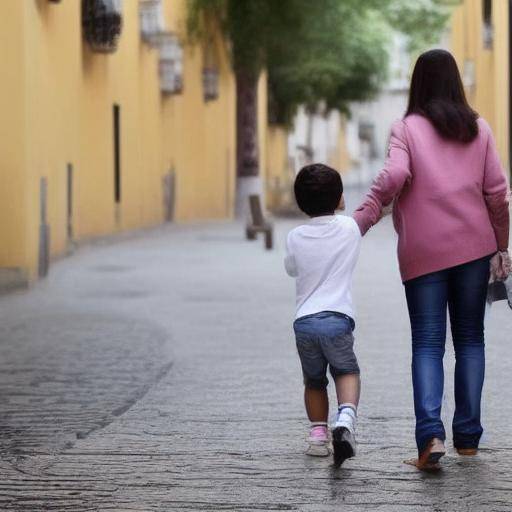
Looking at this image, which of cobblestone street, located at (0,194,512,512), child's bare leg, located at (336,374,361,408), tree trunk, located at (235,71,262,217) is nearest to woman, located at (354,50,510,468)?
child's bare leg, located at (336,374,361,408)

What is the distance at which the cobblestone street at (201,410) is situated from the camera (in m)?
5.43

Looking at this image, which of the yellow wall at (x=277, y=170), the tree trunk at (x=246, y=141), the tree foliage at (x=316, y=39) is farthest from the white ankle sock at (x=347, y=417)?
the yellow wall at (x=277, y=170)

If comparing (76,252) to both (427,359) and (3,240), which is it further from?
(427,359)

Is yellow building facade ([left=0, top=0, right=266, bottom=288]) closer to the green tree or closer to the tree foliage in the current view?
the green tree

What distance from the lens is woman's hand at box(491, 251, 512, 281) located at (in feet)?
19.8

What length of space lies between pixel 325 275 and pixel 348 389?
1.55 ft

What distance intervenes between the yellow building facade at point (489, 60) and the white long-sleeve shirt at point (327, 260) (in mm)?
25618

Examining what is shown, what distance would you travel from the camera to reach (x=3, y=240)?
1515 centimetres

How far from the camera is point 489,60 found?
3697cm

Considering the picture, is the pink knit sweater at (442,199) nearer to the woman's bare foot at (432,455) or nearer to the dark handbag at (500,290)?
the dark handbag at (500,290)

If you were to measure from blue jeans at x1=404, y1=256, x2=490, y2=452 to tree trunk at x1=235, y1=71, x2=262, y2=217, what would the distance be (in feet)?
91.4

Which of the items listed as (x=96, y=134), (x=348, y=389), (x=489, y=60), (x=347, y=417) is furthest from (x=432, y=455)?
(x=489, y=60)

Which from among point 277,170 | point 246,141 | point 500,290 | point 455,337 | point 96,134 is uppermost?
point 96,134

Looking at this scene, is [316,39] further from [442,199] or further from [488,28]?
[442,199]
